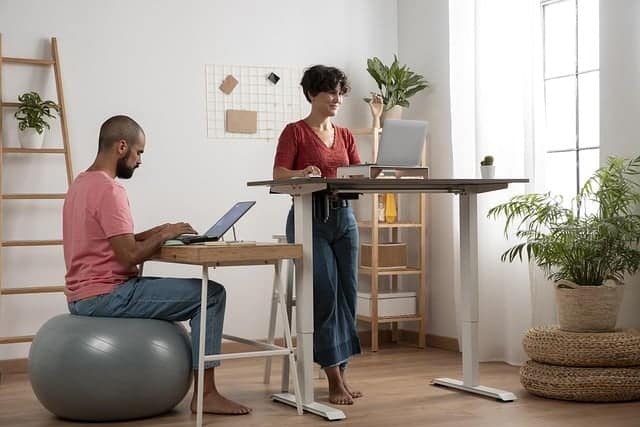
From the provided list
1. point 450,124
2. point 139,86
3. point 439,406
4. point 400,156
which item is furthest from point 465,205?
point 139,86

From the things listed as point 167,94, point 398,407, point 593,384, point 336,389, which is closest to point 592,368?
point 593,384

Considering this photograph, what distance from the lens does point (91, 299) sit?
157 inches

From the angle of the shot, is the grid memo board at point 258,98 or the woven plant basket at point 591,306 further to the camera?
the grid memo board at point 258,98

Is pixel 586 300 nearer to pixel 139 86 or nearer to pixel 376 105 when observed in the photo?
pixel 376 105

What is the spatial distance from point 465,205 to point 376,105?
1675mm

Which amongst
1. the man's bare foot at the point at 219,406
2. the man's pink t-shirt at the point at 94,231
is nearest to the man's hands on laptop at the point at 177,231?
the man's pink t-shirt at the point at 94,231

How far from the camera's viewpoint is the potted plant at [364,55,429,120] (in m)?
6.07

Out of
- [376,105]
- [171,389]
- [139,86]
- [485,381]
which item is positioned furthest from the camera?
[376,105]

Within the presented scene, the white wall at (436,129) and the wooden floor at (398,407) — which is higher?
the white wall at (436,129)

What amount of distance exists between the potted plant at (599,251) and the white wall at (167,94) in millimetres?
1946

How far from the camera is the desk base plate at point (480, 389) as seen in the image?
433cm

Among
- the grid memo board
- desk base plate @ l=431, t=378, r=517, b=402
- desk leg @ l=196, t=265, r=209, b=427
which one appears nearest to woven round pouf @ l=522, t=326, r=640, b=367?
desk base plate @ l=431, t=378, r=517, b=402

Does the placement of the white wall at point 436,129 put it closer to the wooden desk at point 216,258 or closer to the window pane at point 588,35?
the window pane at point 588,35

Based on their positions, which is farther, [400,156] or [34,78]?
[34,78]
